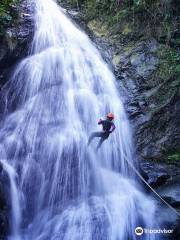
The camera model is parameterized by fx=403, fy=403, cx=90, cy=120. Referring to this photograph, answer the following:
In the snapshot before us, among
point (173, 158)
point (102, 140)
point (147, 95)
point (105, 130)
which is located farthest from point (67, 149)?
point (147, 95)

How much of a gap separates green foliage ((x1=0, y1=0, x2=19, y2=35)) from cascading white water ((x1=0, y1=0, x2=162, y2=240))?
1013mm

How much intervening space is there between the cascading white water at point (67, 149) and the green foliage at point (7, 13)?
101 cm

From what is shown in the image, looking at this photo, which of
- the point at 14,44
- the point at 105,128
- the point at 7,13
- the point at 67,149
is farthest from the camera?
the point at 7,13

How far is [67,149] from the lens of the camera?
33.1 ft

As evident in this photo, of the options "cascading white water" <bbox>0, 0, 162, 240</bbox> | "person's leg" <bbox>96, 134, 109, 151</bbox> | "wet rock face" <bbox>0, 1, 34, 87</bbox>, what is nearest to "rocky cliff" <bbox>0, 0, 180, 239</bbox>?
"wet rock face" <bbox>0, 1, 34, 87</bbox>

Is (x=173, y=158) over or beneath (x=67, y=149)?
beneath

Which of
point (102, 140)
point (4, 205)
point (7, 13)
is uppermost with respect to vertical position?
point (7, 13)

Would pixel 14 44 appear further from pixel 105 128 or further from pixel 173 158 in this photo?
pixel 173 158

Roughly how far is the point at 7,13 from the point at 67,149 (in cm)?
480

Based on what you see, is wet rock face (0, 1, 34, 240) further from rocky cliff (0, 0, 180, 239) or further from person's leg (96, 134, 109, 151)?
person's leg (96, 134, 109, 151)

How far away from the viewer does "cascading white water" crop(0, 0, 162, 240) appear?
8797 mm

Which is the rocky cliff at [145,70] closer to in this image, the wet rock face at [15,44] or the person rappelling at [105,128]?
the wet rock face at [15,44]

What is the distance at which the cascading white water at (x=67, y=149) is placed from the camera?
8797 millimetres

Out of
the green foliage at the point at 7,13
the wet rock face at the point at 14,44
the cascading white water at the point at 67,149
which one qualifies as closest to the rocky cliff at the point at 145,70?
the wet rock face at the point at 14,44
